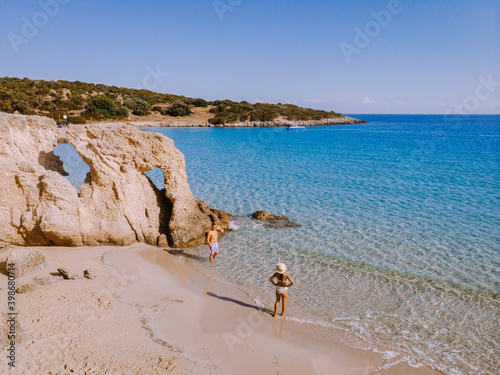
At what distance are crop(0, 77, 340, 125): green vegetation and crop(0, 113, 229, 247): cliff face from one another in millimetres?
42395

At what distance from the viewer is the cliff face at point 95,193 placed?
30.3ft

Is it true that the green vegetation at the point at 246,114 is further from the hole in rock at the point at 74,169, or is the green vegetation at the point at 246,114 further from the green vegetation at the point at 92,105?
the hole in rock at the point at 74,169

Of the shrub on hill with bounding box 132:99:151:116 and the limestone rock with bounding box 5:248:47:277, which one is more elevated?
the shrub on hill with bounding box 132:99:151:116

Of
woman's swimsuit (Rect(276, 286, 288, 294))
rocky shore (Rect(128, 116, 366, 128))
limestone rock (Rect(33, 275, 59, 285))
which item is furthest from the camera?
rocky shore (Rect(128, 116, 366, 128))

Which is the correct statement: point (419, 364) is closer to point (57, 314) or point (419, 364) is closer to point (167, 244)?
point (57, 314)

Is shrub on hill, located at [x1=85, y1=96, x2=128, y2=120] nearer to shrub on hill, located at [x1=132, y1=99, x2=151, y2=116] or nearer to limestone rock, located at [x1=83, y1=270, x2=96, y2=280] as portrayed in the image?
shrub on hill, located at [x1=132, y1=99, x2=151, y2=116]

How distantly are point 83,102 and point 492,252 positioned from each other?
73.2 meters

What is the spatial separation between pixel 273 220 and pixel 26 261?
9015 millimetres

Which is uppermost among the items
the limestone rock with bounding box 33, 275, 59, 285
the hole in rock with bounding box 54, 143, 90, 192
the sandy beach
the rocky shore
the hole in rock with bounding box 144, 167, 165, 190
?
the rocky shore

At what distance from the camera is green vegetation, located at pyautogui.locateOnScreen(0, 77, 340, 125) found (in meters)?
51.2

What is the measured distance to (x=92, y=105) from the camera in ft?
195

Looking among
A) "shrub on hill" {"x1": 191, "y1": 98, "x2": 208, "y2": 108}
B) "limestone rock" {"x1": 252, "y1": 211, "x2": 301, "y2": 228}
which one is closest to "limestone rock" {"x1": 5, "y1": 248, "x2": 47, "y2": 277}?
"limestone rock" {"x1": 252, "y1": 211, "x2": 301, "y2": 228}

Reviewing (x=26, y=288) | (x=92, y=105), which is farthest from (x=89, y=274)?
(x=92, y=105)

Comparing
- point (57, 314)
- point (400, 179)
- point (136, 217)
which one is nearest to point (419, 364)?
point (57, 314)
